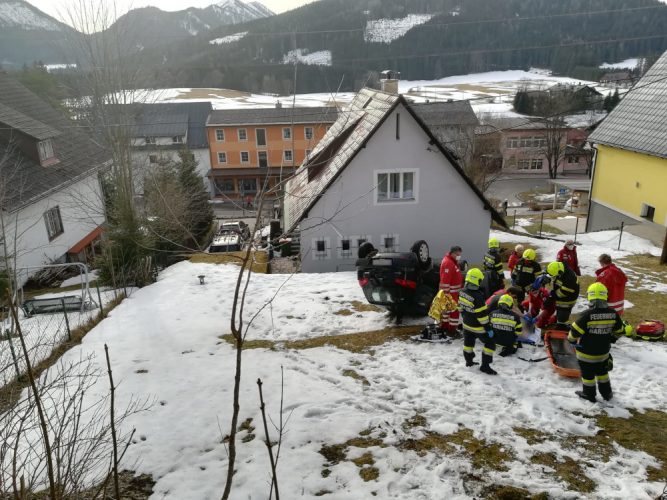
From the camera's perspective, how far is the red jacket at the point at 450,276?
30.2 ft

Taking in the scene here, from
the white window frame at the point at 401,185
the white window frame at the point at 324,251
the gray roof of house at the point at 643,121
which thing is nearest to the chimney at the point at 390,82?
the white window frame at the point at 401,185

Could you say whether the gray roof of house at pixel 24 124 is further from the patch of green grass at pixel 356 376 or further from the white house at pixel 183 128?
the white house at pixel 183 128

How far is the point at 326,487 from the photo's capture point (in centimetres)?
541

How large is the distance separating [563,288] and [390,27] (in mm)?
129731

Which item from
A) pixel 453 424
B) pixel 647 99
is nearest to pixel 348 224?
pixel 453 424

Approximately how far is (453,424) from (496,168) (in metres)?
52.1

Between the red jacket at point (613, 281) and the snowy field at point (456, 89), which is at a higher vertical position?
the snowy field at point (456, 89)

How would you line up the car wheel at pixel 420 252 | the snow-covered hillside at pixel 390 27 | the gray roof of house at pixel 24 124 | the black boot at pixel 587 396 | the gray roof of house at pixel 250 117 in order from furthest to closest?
the snow-covered hillside at pixel 390 27 < the gray roof of house at pixel 250 117 < the gray roof of house at pixel 24 124 < the car wheel at pixel 420 252 < the black boot at pixel 587 396

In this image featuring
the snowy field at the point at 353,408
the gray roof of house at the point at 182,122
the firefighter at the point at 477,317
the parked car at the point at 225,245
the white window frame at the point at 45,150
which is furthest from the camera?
the gray roof of house at the point at 182,122

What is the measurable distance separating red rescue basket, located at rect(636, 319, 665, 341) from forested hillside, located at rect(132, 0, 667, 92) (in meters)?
97.5

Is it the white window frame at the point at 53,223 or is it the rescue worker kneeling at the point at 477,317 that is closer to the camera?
the rescue worker kneeling at the point at 477,317

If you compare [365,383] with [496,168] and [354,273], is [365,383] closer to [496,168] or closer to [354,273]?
[354,273]

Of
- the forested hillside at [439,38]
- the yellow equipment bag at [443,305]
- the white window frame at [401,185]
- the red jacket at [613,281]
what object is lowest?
the yellow equipment bag at [443,305]

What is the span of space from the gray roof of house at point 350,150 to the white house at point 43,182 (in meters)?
8.09
